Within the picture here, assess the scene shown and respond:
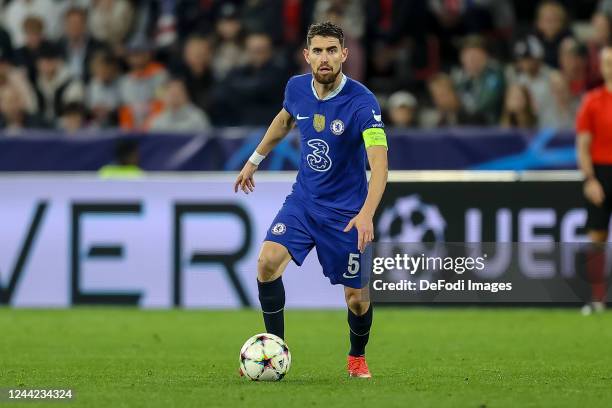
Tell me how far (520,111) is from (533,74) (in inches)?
42.8

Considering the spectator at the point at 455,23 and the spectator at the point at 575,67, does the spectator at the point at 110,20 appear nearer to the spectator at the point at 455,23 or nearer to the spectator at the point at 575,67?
the spectator at the point at 455,23

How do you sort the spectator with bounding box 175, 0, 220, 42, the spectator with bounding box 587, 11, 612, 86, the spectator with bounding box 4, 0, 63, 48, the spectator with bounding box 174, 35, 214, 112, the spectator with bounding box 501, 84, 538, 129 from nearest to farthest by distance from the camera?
the spectator with bounding box 501, 84, 538, 129, the spectator with bounding box 587, 11, 612, 86, the spectator with bounding box 174, 35, 214, 112, the spectator with bounding box 175, 0, 220, 42, the spectator with bounding box 4, 0, 63, 48

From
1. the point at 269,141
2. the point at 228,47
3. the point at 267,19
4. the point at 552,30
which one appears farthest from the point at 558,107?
the point at 269,141

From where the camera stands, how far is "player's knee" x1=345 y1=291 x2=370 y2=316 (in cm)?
849

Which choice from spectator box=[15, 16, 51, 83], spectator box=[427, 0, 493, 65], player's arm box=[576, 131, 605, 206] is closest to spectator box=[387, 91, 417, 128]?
spectator box=[427, 0, 493, 65]

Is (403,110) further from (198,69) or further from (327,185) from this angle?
(327,185)

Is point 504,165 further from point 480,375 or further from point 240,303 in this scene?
point 480,375

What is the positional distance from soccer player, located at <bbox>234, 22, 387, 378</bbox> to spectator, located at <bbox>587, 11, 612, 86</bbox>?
9.07 m

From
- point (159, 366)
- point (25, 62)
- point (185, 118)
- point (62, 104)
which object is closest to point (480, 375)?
point (159, 366)

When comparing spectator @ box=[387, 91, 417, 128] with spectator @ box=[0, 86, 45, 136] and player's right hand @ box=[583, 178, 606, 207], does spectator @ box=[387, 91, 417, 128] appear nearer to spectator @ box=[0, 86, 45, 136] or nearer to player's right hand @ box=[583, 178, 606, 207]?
player's right hand @ box=[583, 178, 606, 207]

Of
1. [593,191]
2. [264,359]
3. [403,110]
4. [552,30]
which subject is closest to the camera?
[264,359]

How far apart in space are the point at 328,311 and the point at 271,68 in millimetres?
4087

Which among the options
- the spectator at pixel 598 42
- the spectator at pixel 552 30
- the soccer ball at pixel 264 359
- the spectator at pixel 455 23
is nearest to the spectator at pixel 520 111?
the spectator at pixel 598 42

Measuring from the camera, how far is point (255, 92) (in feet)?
55.5
